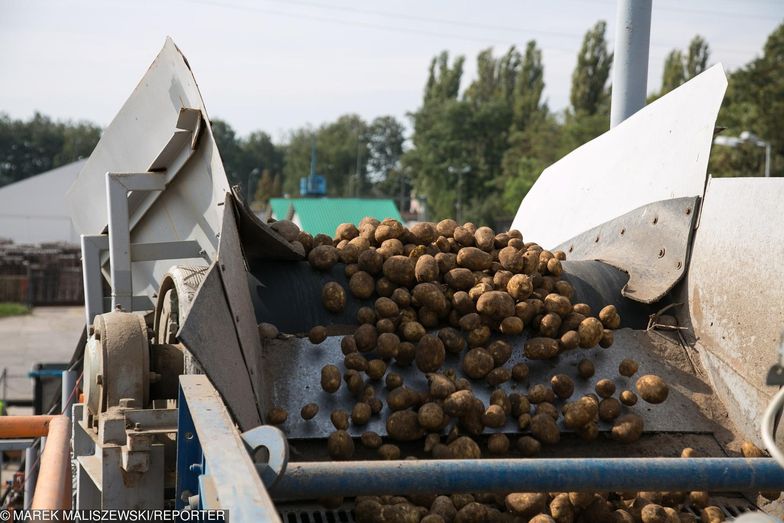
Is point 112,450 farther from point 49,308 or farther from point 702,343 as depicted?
point 49,308

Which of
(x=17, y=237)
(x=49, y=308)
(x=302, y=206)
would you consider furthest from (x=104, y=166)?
(x=17, y=237)

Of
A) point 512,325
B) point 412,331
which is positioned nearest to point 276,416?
point 412,331

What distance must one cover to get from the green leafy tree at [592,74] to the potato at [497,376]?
136ft

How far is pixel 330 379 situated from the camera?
283 centimetres

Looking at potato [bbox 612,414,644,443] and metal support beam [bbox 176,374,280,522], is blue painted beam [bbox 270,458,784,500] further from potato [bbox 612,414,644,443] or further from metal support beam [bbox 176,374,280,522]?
potato [bbox 612,414,644,443]

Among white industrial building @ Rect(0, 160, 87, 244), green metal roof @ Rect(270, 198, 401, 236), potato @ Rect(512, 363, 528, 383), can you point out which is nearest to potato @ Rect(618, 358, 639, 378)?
potato @ Rect(512, 363, 528, 383)

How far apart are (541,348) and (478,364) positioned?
25 cm

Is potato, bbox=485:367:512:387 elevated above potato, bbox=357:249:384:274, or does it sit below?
below

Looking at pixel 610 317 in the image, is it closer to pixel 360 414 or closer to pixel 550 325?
pixel 550 325

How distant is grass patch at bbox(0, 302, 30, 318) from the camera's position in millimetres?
28984

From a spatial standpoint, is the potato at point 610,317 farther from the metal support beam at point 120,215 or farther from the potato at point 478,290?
the metal support beam at point 120,215

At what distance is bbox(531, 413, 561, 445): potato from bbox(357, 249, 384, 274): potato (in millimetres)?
815

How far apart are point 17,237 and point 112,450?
57.0 meters

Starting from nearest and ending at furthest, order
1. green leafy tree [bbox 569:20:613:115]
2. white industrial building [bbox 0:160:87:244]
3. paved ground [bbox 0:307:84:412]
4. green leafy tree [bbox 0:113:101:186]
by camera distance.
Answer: paved ground [bbox 0:307:84:412], green leafy tree [bbox 569:20:613:115], white industrial building [bbox 0:160:87:244], green leafy tree [bbox 0:113:101:186]
